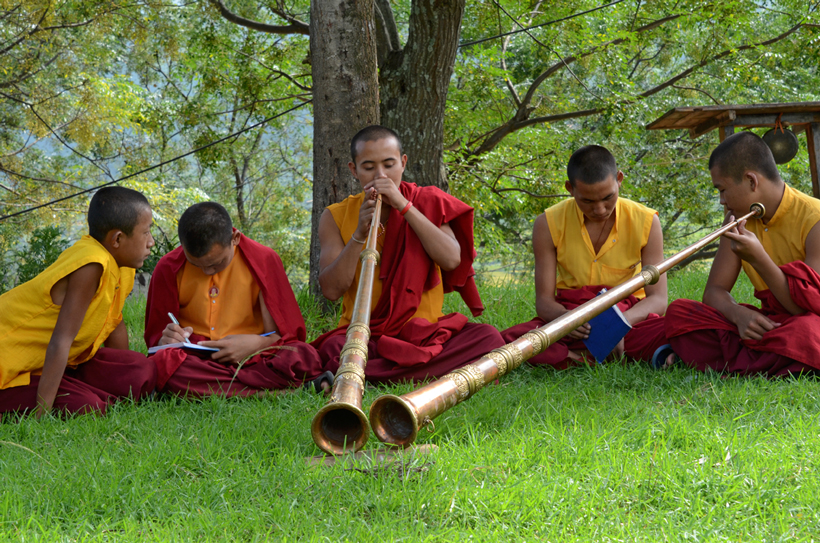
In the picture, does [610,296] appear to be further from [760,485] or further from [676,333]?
[760,485]

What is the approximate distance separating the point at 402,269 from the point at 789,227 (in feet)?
7.28

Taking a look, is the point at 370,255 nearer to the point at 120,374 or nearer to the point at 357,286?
the point at 357,286

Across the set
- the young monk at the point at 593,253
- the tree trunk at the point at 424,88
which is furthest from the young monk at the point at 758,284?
the tree trunk at the point at 424,88

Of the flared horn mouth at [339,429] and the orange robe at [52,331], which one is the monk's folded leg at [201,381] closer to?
the orange robe at [52,331]

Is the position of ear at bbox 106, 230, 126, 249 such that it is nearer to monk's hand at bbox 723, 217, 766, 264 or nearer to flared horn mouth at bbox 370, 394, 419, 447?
flared horn mouth at bbox 370, 394, 419, 447

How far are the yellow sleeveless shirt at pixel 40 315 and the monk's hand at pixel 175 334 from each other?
454mm

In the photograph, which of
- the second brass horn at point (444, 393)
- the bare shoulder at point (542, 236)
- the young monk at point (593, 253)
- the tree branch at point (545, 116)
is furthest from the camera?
the tree branch at point (545, 116)

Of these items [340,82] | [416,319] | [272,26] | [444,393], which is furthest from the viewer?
[272,26]

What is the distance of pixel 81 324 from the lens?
Answer: 3.55m

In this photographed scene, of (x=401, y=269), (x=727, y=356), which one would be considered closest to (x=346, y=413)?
(x=401, y=269)

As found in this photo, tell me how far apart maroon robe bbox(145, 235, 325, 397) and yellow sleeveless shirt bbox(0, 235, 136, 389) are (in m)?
0.41

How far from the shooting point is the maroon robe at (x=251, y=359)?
12.5ft

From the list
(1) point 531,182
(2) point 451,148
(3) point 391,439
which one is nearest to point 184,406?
(3) point 391,439

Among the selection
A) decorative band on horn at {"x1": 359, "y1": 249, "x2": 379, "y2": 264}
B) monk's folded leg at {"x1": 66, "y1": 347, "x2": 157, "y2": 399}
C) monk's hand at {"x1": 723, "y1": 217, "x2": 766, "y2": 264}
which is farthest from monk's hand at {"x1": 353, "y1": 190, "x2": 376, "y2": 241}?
monk's hand at {"x1": 723, "y1": 217, "x2": 766, "y2": 264}
